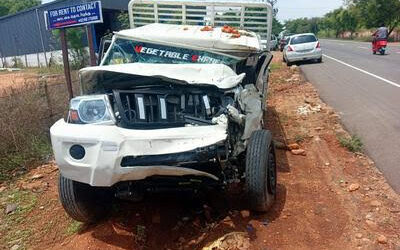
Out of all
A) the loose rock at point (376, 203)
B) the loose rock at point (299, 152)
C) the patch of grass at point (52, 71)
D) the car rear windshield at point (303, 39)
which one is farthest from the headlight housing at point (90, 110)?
the car rear windshield at point (303, 39)

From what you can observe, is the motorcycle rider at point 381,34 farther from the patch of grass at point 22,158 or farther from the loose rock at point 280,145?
the patch of grass at point 22,158

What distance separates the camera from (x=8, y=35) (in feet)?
112

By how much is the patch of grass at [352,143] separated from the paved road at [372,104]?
5.2 inches

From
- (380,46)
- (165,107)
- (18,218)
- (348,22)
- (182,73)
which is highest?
(182,73)

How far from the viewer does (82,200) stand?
4.22 m

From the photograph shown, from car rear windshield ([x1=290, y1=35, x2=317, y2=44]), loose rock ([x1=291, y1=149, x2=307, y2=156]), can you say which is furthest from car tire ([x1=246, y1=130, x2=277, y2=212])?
car rear windshield ([x1=290, y1=35, x2=317, y2=44])

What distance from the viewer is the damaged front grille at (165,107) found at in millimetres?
3631

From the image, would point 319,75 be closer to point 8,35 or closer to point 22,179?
point 22,179

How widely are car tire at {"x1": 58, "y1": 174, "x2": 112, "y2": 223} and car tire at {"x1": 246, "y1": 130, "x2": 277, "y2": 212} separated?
5.28 ft

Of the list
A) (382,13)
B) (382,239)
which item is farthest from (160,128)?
(382,13)

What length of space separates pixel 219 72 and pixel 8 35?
34443mm

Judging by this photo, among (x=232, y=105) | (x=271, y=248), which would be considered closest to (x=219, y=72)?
(x=232, y=105)

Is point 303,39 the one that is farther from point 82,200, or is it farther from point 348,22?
point 348,22

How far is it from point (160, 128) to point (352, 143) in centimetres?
381
